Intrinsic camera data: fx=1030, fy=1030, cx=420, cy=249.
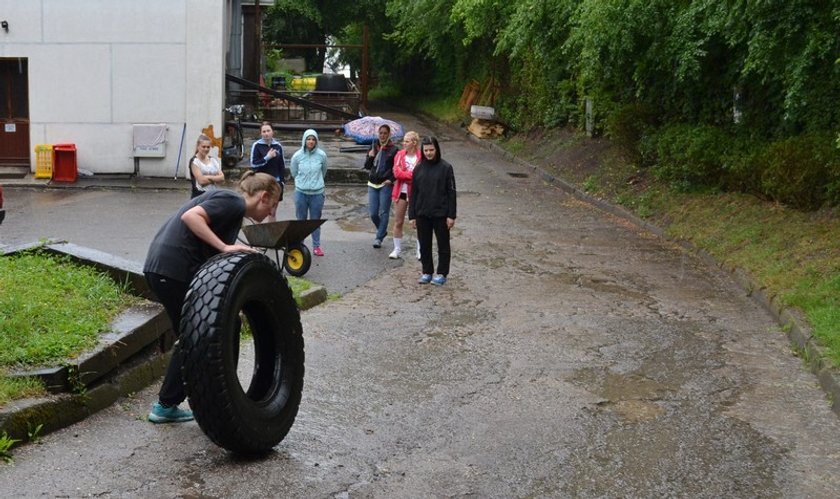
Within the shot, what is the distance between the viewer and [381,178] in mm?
14125

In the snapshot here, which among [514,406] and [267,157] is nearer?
[514,406]

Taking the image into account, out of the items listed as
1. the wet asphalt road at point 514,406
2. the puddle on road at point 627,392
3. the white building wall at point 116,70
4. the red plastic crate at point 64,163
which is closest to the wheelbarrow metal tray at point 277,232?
the wet asphalt road at point 514,406

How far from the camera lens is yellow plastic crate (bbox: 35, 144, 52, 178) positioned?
2105 cm

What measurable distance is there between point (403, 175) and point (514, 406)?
6.51 m

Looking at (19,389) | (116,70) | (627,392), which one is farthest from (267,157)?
(116,70)

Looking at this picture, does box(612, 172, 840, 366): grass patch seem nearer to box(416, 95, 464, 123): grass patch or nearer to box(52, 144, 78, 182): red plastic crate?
box(52, 144, 78, 182): red plastic crate

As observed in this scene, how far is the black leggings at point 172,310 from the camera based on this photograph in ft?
20.5

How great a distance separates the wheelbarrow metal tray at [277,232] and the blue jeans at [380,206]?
11.0 feet

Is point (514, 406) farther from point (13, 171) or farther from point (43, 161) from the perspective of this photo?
point (13, 171)

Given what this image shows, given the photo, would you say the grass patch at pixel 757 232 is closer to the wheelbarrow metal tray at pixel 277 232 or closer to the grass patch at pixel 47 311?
the wheelbarrow metal tray at pixel 277 232

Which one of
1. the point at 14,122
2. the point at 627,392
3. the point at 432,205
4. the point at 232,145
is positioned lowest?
the point at 627,392

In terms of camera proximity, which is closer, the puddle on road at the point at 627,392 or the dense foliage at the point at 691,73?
the puddle on road at the point at 627,392

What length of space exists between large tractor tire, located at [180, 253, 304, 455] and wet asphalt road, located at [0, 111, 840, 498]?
23cm

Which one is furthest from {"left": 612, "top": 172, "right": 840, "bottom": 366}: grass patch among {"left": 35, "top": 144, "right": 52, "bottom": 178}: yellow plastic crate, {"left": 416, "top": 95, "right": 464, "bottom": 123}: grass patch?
{"left": 416, "top": 95, "right": 464, "bottom": 123}: grass patch
